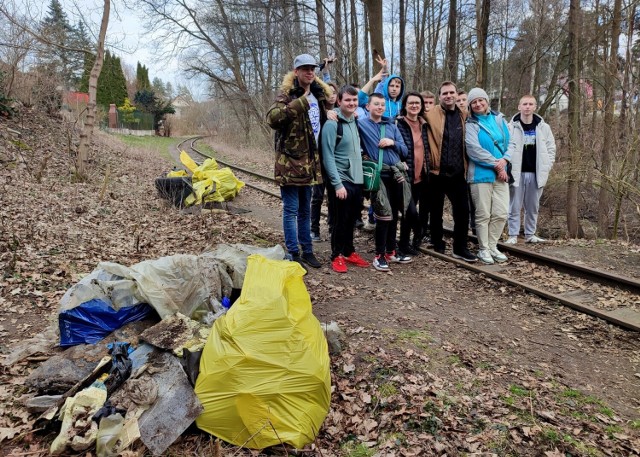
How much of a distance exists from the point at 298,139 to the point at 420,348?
8.44 feet

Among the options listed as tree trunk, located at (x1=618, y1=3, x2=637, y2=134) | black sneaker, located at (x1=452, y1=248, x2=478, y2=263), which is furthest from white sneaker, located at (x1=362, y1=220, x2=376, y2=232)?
tree trunk, located at (x1=618, y1=3, x2=637, y2=134)

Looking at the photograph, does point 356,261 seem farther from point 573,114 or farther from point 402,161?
point 573,114

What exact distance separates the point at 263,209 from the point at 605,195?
7.42 metres

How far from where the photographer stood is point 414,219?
573 cm

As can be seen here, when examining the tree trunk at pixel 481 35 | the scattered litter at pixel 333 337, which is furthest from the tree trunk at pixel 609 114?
the scattered litter at pixel 333 337

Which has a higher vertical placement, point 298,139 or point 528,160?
point 298,139

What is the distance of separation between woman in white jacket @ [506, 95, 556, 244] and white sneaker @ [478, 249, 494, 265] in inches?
29.4

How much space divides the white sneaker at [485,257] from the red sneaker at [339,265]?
1.81 meters

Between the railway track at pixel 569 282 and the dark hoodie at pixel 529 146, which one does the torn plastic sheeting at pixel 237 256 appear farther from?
the dark hoodie at pixel 529 146

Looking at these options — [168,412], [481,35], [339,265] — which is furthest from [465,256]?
[481,35]

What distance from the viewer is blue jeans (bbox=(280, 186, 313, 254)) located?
5.04m

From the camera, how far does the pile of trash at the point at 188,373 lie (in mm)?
Answer: 2500

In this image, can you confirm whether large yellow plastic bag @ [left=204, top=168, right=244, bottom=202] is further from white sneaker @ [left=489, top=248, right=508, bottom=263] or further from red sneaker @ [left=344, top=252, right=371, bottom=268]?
white sneaker @ [left=489, top=248, right=508, bottom=263]

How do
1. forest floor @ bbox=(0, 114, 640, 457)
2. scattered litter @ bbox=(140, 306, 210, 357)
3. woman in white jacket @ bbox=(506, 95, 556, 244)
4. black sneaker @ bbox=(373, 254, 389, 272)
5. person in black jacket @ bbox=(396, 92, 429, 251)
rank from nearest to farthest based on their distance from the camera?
forest floor @ bbox=(0, 114, 640, 457) → scattered litter @ bbox=(140, 306, 210, 357) → black sneaker @ bbox=(373, 254, 389, 272) → person in black jacket @ bbox=(396, 92, 429, 251) → woman in white jacket @ bbox=(506, 95, 556, 244)
